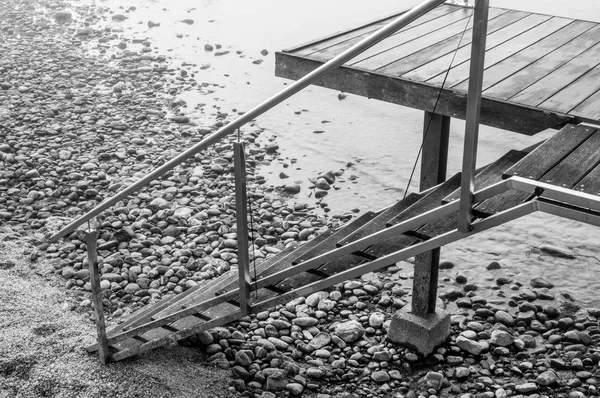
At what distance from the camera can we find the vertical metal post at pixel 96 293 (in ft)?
13.8

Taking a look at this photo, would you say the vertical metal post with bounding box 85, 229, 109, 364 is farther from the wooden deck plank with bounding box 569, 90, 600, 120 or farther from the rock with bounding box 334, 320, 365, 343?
the wooden deck plank with bounding box 569, 90, 600, 120

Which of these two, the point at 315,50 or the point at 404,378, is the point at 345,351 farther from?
the point at 315,50

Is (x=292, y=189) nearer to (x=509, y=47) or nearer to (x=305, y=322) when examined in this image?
(x=305, y=322)

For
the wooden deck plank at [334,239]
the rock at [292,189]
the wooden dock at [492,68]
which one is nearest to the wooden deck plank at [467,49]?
the wooden dock at [492,68]

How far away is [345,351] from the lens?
4.95m

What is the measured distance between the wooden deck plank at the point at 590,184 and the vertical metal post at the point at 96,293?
2377mm

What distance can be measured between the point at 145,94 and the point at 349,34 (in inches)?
188

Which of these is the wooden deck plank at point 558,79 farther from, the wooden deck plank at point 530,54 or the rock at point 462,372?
the rock at point 462,372

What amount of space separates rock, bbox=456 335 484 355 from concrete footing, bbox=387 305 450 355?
91mm

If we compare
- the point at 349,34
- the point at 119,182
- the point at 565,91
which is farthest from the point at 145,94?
the point at 565,91

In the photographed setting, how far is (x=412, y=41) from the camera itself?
15.9 feet

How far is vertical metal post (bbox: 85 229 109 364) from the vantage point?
4207 mm

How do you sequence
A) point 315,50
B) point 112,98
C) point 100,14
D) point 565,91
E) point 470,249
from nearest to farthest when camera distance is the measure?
point 565,91 → point 315,50 → point 470,249 → point 112,98 → point 100,14

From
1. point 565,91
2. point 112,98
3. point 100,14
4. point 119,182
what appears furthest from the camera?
point 100,14
